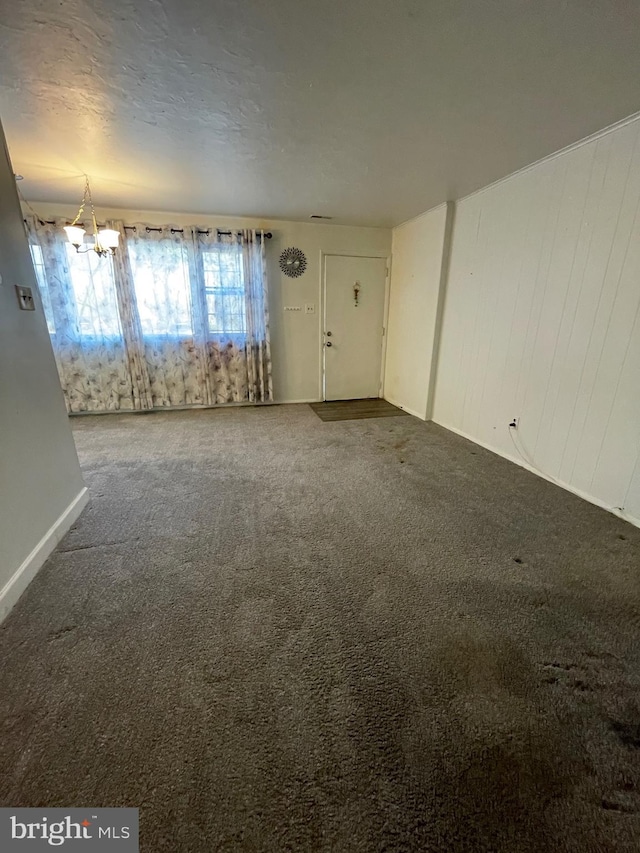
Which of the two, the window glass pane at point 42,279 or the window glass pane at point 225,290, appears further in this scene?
the window glass pane at point 225,290

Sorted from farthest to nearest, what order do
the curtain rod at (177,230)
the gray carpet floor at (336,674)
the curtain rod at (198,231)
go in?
the curtain rod at (198,231) → the curtain rod at (177,230) → the gray carpet floor at (336,674)

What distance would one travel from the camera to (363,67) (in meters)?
1.67

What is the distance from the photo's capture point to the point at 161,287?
4246 millimetres

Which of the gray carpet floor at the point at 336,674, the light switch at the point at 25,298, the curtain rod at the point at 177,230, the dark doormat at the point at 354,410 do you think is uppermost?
the curtain rod at the point at 177,230

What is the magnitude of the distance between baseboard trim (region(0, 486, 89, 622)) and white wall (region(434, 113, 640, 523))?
11.4 feet

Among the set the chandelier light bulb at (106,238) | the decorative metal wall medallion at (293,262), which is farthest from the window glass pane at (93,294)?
the decorative metal wall medallion at (293,262)

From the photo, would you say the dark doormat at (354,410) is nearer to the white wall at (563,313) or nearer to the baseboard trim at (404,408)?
the baseboard trim at (404,408)

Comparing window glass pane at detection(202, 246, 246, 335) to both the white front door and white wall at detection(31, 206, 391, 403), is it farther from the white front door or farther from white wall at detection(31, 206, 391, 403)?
the white front door

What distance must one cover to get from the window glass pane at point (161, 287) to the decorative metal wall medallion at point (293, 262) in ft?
4.02

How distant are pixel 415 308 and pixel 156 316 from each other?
3289 mm

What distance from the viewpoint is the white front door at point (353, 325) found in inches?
191

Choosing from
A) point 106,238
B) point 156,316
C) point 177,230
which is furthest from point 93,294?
point 177,230

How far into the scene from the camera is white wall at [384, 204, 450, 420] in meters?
3.94

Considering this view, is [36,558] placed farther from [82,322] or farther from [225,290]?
[225,290]
